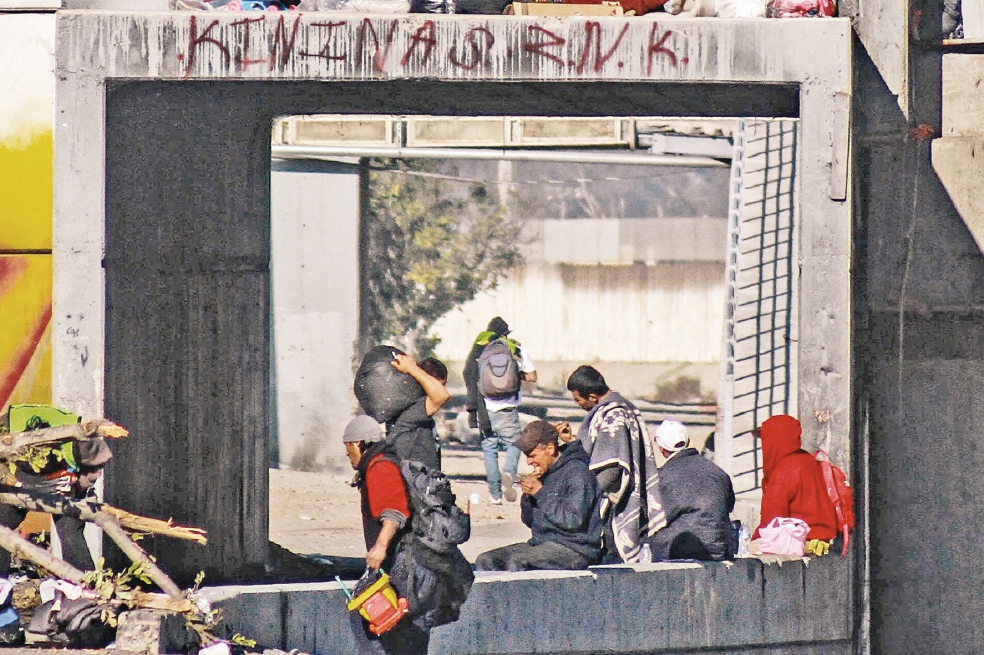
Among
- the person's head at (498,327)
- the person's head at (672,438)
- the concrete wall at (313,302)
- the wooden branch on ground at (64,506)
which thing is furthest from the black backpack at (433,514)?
the concrete wall at (313,302)

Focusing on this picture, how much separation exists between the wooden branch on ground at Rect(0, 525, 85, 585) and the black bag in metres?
1.63

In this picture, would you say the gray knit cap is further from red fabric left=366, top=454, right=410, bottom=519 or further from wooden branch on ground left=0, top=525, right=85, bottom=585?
wooden branch on ground left=0, top=525, right=85, bottom=585

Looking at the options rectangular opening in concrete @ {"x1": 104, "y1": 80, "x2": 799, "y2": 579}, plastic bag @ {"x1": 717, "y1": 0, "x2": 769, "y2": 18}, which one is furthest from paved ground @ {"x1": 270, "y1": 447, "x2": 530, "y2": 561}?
plastic bag @ {"x1": 717, "y1": 0, "x2": 769, "y2": 18}

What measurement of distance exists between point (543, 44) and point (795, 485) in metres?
2.75

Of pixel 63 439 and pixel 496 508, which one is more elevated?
pixel 63 439

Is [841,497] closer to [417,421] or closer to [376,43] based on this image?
[417,421]

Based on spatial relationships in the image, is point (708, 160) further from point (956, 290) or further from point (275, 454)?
point (956, 290)

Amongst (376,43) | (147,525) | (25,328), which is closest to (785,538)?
(147,525)

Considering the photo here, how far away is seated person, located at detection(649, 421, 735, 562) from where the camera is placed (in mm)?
8047

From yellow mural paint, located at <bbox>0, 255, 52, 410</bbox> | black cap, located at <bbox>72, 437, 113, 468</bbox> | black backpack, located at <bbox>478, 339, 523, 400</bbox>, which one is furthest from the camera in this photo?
black backpack, located at <bbox>478, 339, 523, 400</bbox>

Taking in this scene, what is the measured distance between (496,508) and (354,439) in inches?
273

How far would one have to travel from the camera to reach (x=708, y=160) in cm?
1656

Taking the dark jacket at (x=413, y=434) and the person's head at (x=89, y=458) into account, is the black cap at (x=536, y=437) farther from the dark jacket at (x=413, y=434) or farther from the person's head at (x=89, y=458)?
the person's head at (x=89, y=458)

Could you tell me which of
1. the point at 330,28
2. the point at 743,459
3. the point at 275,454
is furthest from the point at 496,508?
the point at 330,28
